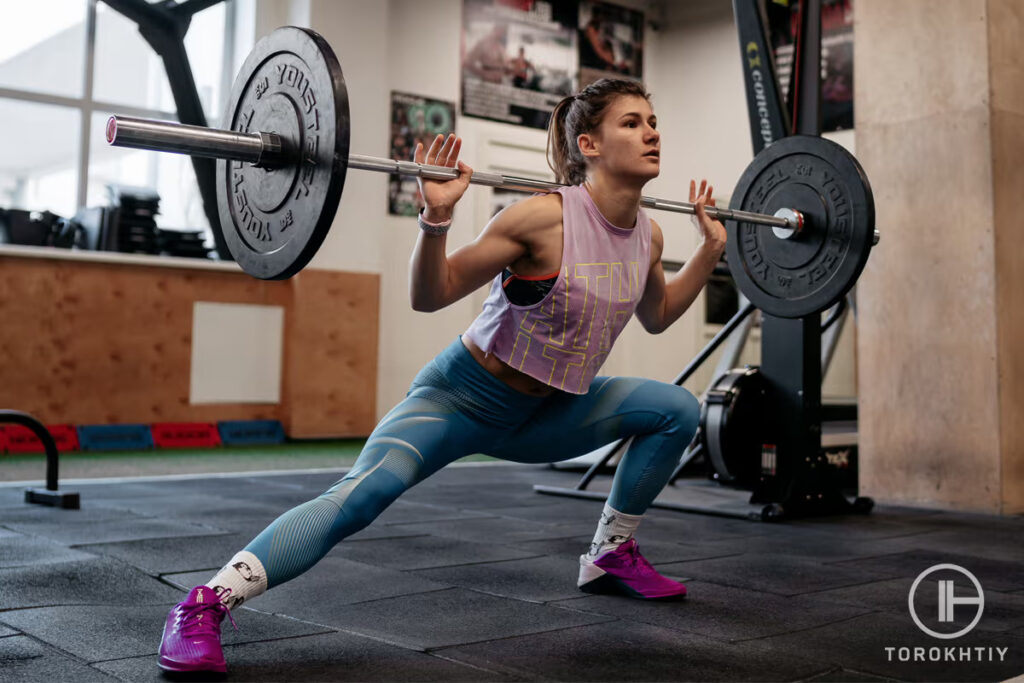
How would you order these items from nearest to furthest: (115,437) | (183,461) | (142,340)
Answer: (183,461)
(115,437)
(142,340)

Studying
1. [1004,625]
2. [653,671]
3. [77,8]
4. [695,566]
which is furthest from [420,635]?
[77,8]

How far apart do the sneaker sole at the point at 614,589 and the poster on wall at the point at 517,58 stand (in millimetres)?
5611

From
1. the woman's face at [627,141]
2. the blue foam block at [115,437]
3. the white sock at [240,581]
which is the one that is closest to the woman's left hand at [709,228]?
the woman's face at [627,141]

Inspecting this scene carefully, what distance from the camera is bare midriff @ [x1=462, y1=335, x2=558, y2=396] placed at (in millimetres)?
1894

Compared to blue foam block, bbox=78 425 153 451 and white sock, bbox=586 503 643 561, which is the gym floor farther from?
blue foam block, bbox=78 425 153 451

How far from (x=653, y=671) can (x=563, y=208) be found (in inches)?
33.9

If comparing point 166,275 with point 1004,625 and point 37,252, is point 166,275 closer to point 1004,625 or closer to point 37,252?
point 37,252

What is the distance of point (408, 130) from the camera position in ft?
22.8

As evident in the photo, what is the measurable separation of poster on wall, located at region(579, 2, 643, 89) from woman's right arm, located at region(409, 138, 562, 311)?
6.33 m

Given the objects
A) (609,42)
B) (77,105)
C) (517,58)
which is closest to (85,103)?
(77,105)

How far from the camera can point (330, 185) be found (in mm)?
1594

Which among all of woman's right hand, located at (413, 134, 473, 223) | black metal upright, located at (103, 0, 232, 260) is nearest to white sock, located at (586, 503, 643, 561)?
woman's right hand, located at (413, 134, 473, 223)

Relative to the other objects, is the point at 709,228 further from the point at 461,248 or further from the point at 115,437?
the point at 115,437

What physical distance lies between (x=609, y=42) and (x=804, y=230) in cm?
606
